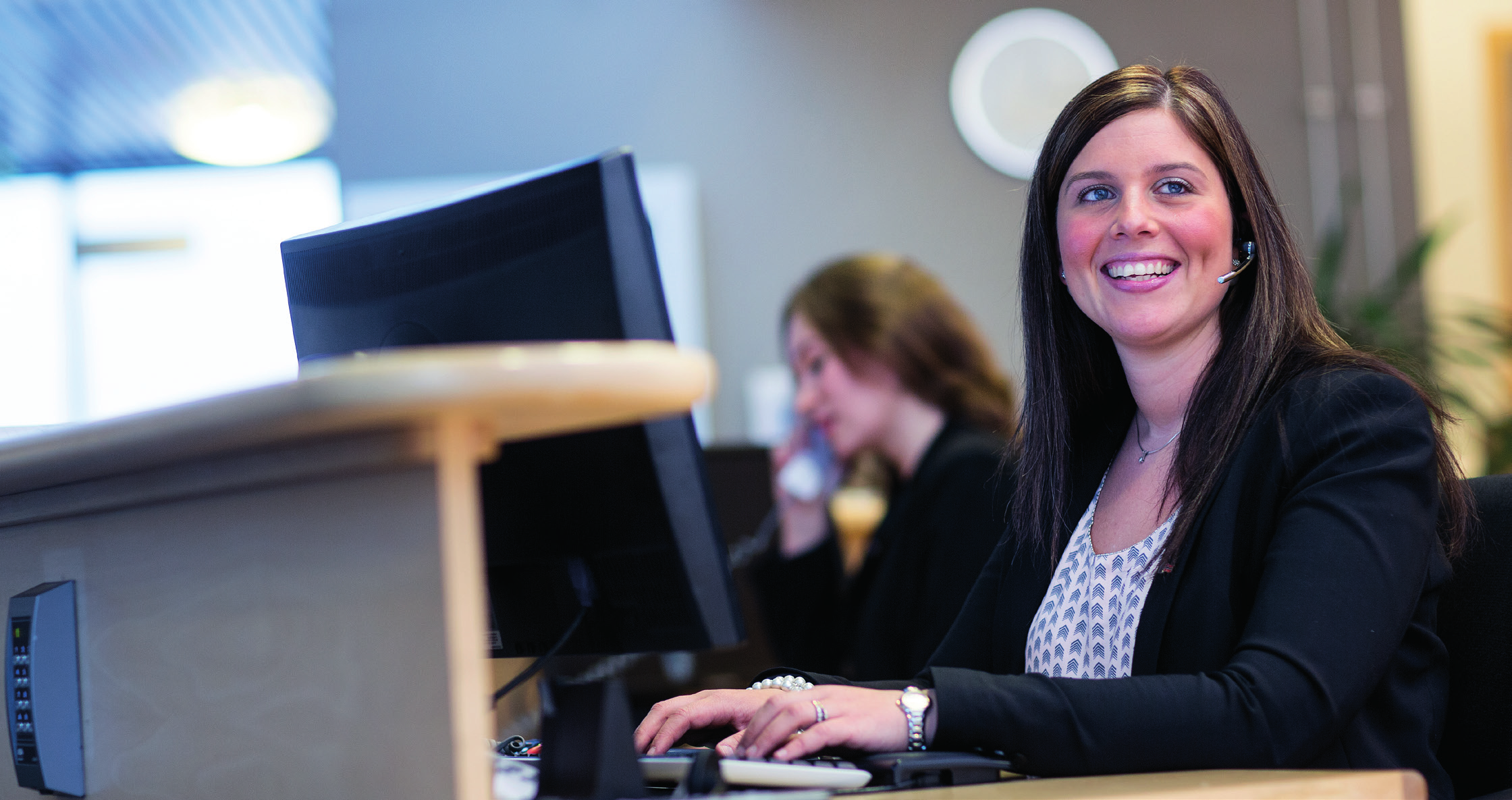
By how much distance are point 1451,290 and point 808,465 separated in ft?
8.33

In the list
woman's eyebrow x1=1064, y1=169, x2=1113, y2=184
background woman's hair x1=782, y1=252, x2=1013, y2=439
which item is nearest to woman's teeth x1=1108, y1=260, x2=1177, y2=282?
woman's eyebrow x1=1064, y1=169, x2=1113, y2=184

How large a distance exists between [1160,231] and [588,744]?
2.86 feet

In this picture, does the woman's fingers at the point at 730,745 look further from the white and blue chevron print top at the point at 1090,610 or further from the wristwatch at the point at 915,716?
the white and blue chevron print top at the point at 1090,610

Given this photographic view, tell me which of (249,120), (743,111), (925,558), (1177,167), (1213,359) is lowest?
(925,558)

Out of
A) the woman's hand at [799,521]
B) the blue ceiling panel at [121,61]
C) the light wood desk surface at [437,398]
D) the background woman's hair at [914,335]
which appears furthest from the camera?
the blue ceiling panel at [121,61]

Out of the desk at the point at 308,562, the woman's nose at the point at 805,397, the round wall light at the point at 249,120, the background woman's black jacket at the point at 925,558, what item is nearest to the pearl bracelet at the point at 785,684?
the desk at the point at 308,562

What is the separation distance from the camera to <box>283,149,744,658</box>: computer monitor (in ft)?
3.20

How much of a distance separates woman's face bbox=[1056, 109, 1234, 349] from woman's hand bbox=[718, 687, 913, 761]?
0.61m

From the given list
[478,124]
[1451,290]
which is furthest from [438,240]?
[1451,290]

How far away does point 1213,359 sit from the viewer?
136 cm

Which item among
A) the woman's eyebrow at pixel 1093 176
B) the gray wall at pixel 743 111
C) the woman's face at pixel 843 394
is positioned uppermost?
the gray wall at pixel 743 111

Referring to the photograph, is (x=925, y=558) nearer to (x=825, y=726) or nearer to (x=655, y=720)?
(x=655, y=720)

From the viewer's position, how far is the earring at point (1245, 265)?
1.38 metres

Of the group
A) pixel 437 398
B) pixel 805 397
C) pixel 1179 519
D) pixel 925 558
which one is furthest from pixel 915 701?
pixel 805 397
